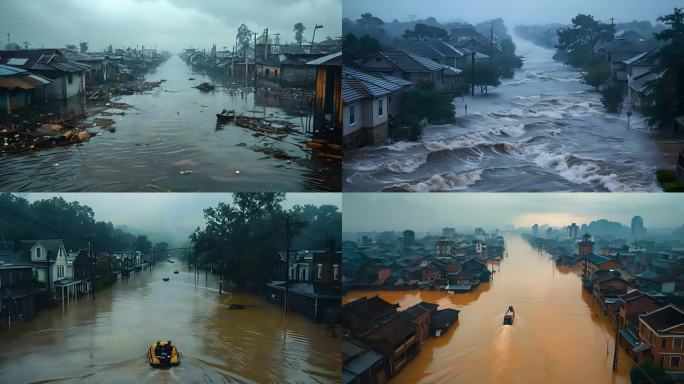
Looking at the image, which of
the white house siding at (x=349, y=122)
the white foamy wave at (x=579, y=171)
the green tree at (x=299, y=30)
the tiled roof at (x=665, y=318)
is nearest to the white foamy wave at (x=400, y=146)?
the white house siding at (x=349, y=122)

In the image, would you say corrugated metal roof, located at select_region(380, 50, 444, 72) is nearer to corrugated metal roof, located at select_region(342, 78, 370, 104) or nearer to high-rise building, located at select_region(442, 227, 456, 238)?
corrugated metal roof, located at select_region(342, 78, 370, 104)

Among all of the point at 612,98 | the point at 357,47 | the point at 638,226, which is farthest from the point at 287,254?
the point at 612,98

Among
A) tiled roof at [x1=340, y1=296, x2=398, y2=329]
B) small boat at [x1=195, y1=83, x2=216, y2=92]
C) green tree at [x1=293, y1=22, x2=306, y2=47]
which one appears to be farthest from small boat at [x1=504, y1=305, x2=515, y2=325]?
small boat at [x1=195, y1=83, x2=216, y2=92]

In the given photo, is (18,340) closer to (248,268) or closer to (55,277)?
(55,277)

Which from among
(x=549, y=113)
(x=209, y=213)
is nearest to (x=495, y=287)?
(x=549, y=113)

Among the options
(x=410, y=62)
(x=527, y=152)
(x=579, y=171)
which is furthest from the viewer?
(x=410, y=62)

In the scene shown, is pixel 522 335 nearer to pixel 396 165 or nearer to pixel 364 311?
pixel 364 311
